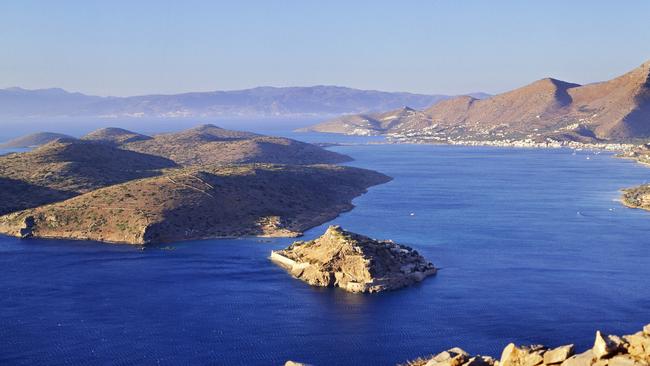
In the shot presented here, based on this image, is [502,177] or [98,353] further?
[502,177]

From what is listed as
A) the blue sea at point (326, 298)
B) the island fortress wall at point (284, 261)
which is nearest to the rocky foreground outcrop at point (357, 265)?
the island fortress wall at point (284, 261)

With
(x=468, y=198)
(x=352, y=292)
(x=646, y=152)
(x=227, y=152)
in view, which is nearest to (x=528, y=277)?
Answer: (x=352, y=292)

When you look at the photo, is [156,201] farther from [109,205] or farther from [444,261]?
[444,261]

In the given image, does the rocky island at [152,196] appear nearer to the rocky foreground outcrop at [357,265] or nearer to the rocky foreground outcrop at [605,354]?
the rocky foreground outcrop at [357,265]

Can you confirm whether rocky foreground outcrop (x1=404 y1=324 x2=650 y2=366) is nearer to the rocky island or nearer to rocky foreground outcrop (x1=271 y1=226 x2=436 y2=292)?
rocky foreground outcrop (x1=271 y1=226 x2=436 y2=292)

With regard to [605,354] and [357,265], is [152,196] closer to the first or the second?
[357,265]

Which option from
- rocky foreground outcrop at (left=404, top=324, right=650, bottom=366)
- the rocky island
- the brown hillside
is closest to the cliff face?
the rocky island
